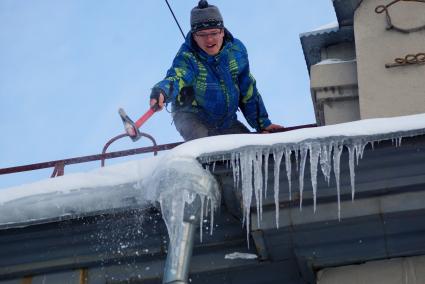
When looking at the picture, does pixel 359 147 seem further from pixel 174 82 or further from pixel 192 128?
pixel 192 128

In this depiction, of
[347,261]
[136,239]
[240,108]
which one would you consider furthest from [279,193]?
[240,108]

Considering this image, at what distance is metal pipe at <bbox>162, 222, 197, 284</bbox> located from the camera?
4.61 meters

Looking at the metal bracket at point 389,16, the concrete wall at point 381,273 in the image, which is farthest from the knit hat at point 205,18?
the concrete wall at point 381,273

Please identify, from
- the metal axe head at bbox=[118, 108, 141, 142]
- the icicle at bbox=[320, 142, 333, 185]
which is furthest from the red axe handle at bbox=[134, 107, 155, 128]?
the icicle at bbox=[320, 142, 333, 185]

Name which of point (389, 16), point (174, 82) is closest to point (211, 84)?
point (174, 82)

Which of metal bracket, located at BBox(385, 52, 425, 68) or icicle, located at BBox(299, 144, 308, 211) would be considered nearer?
icicle, located at BBox(299, 144, 308, 211)

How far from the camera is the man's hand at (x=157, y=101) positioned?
664 centimetres

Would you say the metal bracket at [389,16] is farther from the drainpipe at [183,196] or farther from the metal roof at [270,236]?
the drainpipe at [183,196]

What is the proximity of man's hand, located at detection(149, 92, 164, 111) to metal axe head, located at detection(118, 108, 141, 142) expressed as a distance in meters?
0.58

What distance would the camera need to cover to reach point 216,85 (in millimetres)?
7445

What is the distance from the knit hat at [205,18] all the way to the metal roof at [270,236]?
279 cm

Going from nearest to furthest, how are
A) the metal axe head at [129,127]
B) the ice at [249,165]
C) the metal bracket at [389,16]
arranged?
1. the ice at [249,165]
2. the metal axe head at [129,127]
3. the metal bracket at [389,16]

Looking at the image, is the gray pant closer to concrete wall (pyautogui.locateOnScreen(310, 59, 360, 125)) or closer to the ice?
concrete wall (pyautogui.locateOnScreen(310, 59, 360, 125))

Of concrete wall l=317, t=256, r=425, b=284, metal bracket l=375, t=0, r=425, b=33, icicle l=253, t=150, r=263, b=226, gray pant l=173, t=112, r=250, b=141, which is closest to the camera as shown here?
icicle l=253, t=150, r=263, b=226
